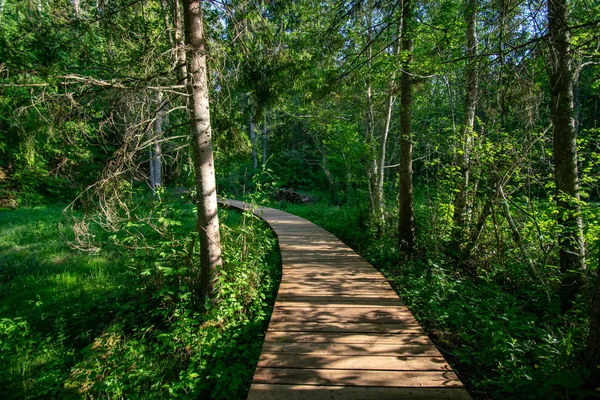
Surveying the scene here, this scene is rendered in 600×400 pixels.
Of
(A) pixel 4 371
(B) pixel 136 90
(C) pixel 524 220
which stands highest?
(B) pixel 136 90

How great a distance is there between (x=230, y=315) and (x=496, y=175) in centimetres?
529

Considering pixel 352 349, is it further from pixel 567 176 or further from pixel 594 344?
pixel 567 176

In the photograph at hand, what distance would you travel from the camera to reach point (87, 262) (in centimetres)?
709

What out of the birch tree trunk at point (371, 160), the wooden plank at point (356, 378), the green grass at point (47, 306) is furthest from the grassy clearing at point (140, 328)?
the birch tree trunk at point (371, 160)

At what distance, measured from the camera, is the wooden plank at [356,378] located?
233 centimetres

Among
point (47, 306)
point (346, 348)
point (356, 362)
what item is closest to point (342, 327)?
point (346, 348)

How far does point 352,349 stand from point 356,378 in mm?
419

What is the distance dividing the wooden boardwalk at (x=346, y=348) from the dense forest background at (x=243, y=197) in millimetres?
536

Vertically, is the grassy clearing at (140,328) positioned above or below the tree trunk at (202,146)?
below

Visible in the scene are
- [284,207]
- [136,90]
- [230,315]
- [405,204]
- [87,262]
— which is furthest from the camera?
[284,207]

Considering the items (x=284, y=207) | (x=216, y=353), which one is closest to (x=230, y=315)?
(x=216, y=353)

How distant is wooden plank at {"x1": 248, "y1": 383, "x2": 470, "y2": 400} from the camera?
219 cm

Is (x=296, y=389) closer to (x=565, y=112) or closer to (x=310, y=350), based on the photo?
(x=310, y=350)

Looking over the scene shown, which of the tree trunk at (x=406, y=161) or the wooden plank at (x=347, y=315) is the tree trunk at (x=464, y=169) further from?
the wooden plank at (x=347, y=315)
